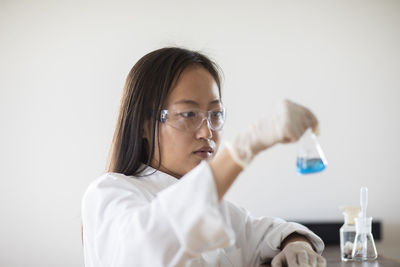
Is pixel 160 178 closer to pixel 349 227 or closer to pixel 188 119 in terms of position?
pixel 188 119

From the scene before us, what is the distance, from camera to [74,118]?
3.09 m

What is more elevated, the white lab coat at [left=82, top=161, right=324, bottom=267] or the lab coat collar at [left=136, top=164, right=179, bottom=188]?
the white lab coat at [left=82, top=161, right=324, bottom=267]

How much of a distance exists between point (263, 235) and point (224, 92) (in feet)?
5.90

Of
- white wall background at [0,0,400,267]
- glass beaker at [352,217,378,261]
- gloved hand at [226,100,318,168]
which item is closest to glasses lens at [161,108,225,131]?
gloved hand at [226,100,318,168]

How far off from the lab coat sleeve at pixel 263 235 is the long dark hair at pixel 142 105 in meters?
0.33

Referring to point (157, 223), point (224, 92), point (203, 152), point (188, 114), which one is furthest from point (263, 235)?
point (224, 92)

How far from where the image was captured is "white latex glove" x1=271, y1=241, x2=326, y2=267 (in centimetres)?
113

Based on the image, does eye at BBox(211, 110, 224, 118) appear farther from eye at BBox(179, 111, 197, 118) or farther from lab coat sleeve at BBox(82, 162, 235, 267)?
lab coat sleeve at BBox(82, 162, 235, 267)

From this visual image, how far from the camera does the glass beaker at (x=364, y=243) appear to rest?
1.47m

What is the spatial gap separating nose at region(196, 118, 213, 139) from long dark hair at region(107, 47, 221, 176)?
0.14 meters

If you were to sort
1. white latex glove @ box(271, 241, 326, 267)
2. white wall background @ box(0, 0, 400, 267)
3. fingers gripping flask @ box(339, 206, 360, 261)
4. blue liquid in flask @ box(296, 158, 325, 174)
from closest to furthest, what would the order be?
blue liquid in flask @ box(296, 158, 325, 174), white latex glove @ box(271, 241, 326, 267), fingers gripping flask @ box(339, 206, 360, 261), white wall background @ box(0, 0, 400, 267)

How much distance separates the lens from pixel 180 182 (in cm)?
76

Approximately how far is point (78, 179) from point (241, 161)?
8.08 feet

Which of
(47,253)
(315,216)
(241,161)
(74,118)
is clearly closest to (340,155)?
(315,216)
